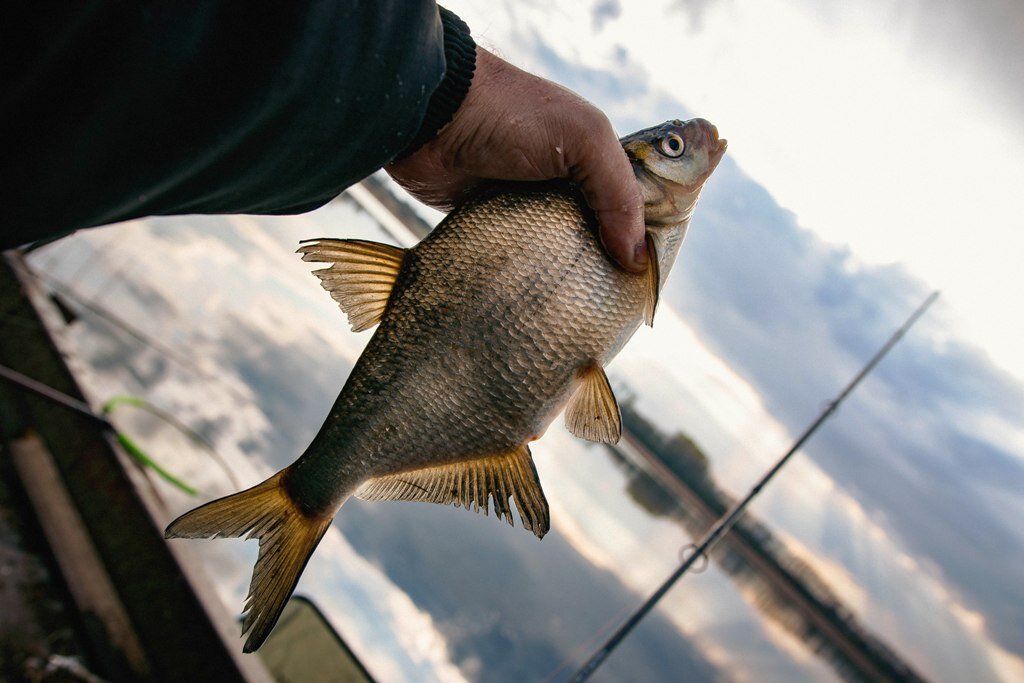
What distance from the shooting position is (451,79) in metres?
1.59

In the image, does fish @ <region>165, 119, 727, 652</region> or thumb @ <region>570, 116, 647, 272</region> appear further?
thumb @ <region>570, 116, 647, 272</region>

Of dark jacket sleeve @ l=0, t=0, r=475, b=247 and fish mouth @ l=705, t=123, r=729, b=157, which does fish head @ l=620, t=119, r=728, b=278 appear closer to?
fish mouth @ l=705, t=123, r=729, b=157

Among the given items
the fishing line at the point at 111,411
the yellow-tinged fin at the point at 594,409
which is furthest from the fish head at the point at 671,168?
the fishing line at the point at 111,411

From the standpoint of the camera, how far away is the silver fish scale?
1.61 metres

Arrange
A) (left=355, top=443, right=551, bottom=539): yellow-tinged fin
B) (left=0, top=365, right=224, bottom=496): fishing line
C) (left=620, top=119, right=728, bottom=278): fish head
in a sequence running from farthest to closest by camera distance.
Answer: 1. (left=0, top=365, right=224, bottom=496): fishing line
2. (left=620, top=119, right=728, bottom=278): fish head
3. (left=355, top=443, right=551, bottom=539): yellow-tinged fin

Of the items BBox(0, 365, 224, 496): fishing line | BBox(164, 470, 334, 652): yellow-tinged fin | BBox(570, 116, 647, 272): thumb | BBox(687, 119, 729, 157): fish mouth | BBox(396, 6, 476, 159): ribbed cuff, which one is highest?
BBox(687, 119, 729, 157): fish mouth

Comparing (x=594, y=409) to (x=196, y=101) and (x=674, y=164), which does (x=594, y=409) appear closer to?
(x=674, y=164)

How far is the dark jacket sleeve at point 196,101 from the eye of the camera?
28.5 inches

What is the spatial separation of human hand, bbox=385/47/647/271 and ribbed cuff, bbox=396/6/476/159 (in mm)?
85

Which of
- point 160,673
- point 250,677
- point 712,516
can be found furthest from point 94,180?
point 712,516

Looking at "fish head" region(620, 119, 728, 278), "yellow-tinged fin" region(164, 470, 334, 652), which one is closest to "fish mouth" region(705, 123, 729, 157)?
"fish head" region(620, 119, 728, 278)

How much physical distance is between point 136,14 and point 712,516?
42.9 metres

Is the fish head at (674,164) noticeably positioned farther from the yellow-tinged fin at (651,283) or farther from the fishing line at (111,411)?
the fishing line at (111,411)

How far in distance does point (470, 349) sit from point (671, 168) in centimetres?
108
